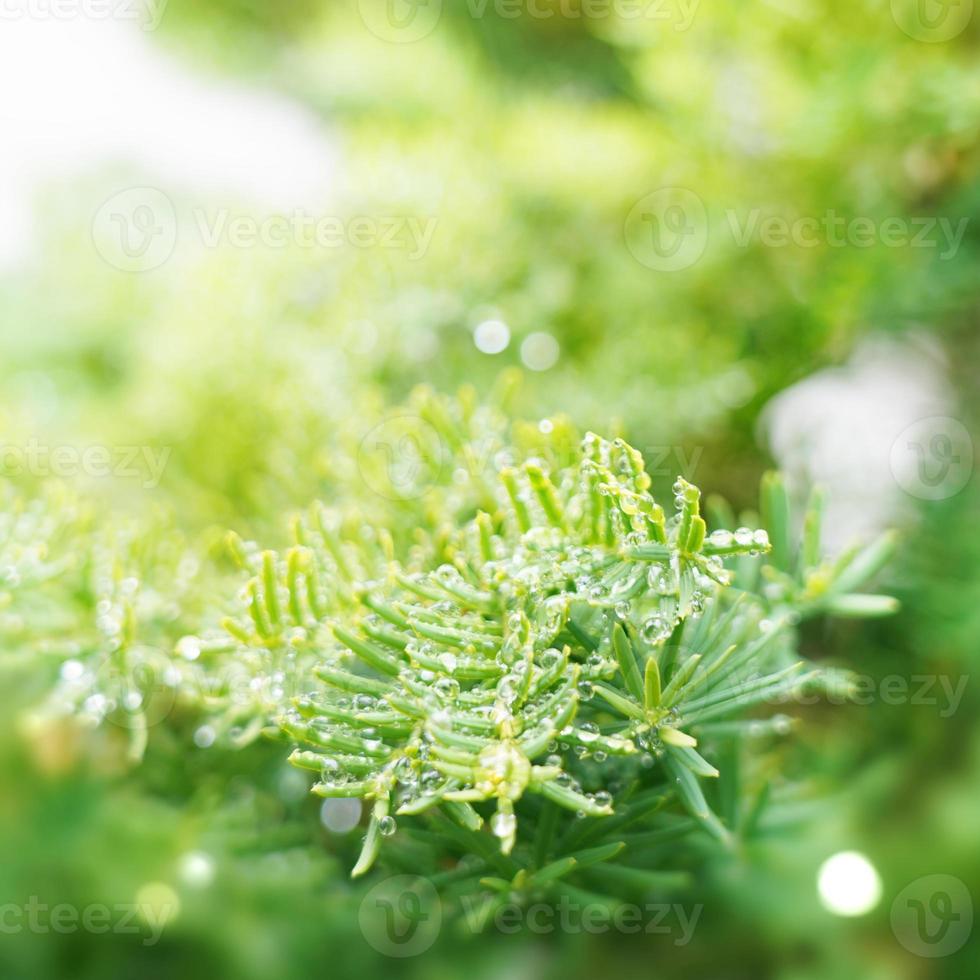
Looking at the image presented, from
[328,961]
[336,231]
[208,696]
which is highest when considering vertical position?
[336,231]

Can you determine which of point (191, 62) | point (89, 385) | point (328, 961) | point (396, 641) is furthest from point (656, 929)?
point (191, 62)

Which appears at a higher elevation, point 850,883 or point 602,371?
point 602,371

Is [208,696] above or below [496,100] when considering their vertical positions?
below

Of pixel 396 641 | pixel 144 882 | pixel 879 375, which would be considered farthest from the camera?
pixel 879 375

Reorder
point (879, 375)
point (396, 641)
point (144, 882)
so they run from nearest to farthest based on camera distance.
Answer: point (396, 641) → point (144, 882) → point (879, 375)

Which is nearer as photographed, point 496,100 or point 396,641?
point 396,641

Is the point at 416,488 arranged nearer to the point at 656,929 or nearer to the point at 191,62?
the point at 656,929

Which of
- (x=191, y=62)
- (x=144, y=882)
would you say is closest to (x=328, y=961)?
(x=144, y=882)
